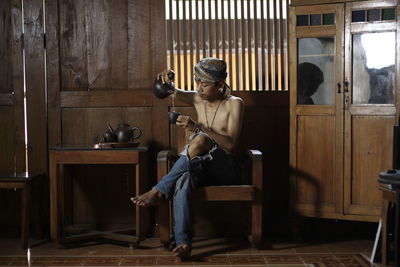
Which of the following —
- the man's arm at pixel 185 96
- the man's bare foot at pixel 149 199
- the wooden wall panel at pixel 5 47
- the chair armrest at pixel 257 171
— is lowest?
the man's bare foot at pixel 149 199

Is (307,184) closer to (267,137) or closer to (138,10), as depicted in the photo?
(267,137)

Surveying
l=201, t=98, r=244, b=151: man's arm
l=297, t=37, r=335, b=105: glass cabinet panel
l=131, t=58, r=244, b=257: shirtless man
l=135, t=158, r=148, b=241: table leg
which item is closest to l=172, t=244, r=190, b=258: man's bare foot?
l=131, t=58, r=244, b=257: shirtless man

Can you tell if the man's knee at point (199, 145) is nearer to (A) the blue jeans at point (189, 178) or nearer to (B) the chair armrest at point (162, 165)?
(A) the blue jeans at point (189, 178)

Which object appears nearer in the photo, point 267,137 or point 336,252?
point 336,252

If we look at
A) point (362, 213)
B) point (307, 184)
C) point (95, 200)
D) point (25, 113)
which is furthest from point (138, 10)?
point (362, 213)

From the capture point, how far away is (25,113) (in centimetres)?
508

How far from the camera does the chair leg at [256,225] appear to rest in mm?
4509

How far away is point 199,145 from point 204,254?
2.52ft

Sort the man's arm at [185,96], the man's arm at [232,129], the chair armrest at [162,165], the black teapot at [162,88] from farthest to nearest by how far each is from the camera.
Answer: the man's arm at [185,96] < the black teapot at [162,88] < the man's arm at [232,129] < the chair armrest at [162,165]

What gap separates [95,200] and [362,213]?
2098 millimetres

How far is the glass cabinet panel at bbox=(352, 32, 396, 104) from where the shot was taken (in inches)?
174

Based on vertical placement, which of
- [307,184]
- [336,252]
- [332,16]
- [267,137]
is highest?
[332,16]

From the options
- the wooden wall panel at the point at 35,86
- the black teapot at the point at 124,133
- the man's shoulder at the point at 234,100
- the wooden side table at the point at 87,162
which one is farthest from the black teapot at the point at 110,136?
the man's shoulder at the point at 234,100

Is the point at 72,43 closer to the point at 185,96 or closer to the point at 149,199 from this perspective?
the point at 185,96
